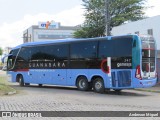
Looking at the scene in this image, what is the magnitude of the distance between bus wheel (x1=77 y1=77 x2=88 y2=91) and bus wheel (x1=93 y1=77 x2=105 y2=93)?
0.82 metres

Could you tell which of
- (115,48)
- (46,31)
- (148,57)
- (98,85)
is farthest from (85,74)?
(46,31)

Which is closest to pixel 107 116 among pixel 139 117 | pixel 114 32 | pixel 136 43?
pixel 139 117

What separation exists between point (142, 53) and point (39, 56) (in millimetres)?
8909

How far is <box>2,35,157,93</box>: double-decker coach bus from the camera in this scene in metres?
20.5

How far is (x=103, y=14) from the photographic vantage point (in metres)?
48.5

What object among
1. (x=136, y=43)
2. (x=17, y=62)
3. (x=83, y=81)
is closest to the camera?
(x=136, y=43)

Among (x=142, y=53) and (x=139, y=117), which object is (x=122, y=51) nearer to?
(x=142, y=53)

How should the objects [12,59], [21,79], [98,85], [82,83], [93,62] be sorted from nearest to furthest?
[98,85], [93,62], [82,83], [21,79], [12,59]

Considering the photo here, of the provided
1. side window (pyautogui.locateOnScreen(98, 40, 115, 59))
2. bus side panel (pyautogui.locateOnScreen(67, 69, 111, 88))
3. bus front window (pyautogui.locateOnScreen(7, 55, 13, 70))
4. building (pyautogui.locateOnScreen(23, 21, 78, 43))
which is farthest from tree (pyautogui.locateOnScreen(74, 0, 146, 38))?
building (pyautogui.locateOnScreen(23, 21, 78, 43))

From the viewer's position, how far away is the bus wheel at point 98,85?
72.5 ft

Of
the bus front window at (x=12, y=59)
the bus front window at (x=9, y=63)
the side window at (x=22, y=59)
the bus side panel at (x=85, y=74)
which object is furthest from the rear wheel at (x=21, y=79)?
the bus side panel at (x=85, y=74)

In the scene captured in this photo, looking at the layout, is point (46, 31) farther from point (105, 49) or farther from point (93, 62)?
point (105, 49)

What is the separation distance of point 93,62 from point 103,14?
2660cm

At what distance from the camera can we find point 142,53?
2073 cm
